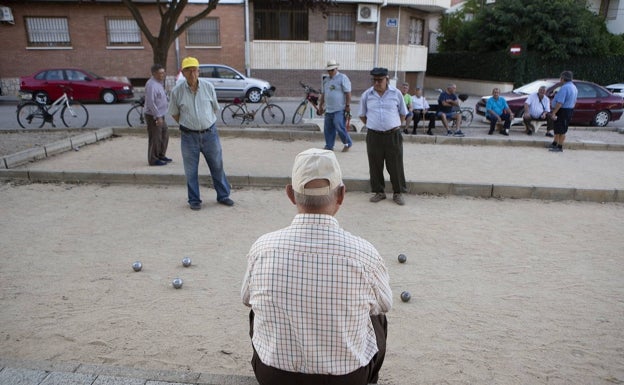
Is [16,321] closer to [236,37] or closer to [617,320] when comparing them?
[617,320]

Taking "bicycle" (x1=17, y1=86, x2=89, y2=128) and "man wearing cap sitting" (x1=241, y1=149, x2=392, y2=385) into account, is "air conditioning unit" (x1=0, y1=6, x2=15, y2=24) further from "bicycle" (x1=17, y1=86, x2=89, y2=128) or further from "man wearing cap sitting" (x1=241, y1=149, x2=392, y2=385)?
"man wearing cap sitting" (x1=241, y1=149, x2=392, y2=385)

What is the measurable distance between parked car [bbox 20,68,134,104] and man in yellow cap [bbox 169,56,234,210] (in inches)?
615

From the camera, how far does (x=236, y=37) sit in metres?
23.8

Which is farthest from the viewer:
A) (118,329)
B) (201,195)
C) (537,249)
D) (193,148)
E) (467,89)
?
(467,89)

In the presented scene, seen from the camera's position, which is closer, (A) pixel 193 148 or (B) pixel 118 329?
(B) pixel 118 329

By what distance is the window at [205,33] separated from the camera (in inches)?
933

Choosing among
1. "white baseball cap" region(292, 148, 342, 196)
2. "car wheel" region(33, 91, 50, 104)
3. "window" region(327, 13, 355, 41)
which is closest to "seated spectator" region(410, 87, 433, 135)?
"white baseball cap" region(292, 148, 342, 196)

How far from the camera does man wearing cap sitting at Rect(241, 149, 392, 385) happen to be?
6.63ft

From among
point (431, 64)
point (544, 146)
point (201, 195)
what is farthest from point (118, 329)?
point (431, 64)

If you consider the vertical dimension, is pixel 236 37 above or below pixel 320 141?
above

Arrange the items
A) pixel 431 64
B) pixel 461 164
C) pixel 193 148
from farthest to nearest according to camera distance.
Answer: pixel 431 64
pixel 461 164
pixel 193 148

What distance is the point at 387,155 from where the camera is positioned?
689cm

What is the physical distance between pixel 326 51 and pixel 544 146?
15.1 m

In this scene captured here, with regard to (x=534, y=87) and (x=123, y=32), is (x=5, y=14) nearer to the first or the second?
(x=123, y=32)
